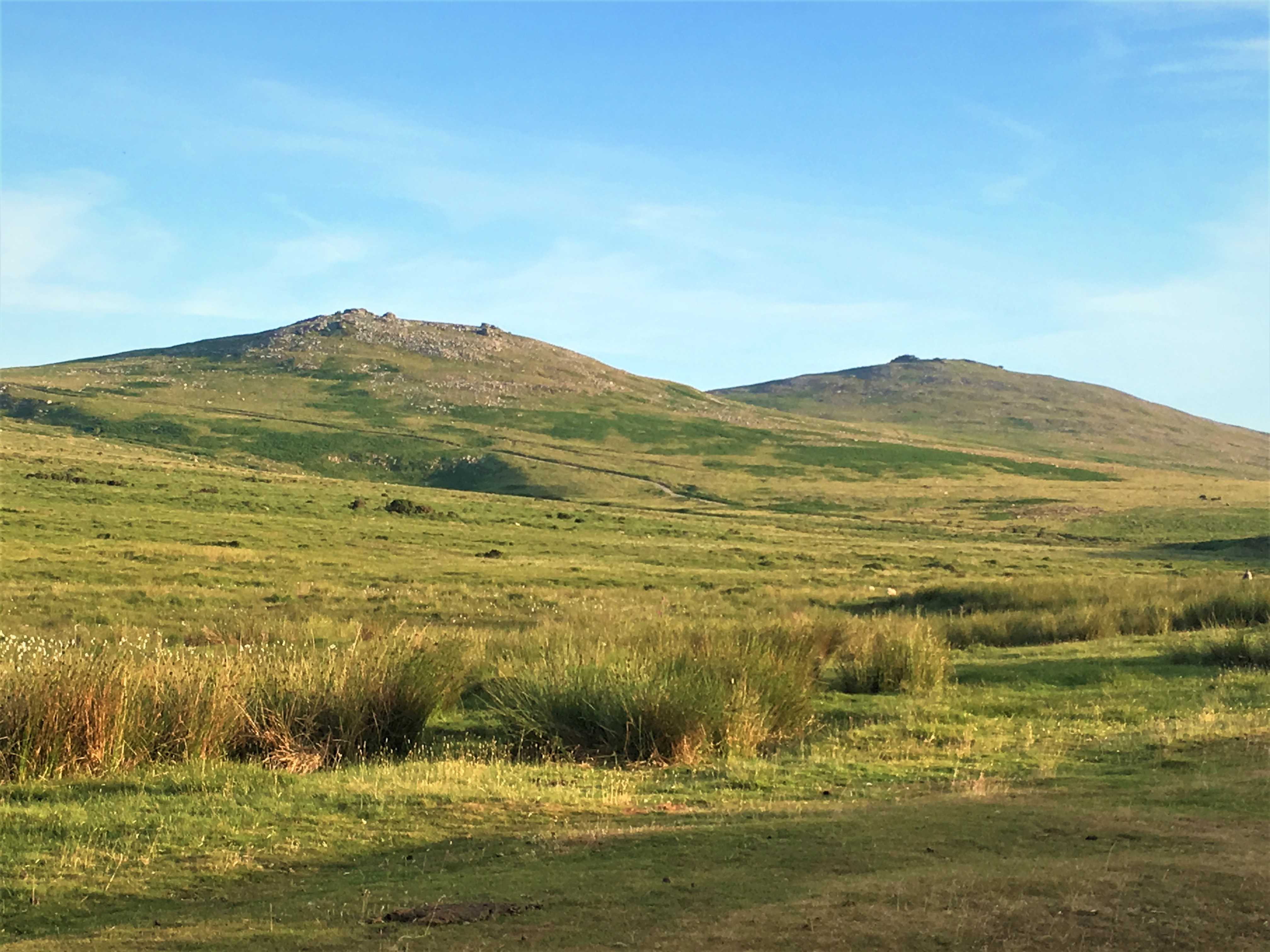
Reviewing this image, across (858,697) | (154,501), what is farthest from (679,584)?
(154,501)

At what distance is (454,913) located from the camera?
22.5 feet

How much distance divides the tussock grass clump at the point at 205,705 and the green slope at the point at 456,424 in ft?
280

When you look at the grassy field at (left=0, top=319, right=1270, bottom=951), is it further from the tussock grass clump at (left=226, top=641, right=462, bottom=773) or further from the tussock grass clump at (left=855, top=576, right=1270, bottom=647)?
the tussock grass clump at (left=855, top=576, right=1270, bottom=647)

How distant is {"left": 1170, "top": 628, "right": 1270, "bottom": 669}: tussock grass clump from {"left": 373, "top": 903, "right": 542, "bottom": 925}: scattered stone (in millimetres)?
16843

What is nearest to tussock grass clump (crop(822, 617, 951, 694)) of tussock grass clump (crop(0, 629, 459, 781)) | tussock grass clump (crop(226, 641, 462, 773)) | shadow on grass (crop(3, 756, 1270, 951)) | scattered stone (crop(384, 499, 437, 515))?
tussock grass clump (crop(0, 629, 459, 781))

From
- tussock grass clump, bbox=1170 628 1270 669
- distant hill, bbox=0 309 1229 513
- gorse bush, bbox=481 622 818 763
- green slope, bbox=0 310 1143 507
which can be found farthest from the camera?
green slope, bbox=0 310 1143 507

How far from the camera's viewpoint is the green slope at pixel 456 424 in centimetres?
11500

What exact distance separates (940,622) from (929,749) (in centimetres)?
1502

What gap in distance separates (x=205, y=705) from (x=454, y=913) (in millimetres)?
6562

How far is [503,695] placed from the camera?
48.8ft

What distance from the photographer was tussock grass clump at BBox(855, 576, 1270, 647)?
2683 cm

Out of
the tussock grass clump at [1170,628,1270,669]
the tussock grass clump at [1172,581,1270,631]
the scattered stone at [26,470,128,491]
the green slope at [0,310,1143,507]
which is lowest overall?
the tussock grass clump at [1170,628,1270,669]

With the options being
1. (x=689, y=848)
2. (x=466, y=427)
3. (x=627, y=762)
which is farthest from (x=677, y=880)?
(x=466, y=427)

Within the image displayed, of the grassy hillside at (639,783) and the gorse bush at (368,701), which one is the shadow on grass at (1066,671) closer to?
the grassy hillside at (639,783)
